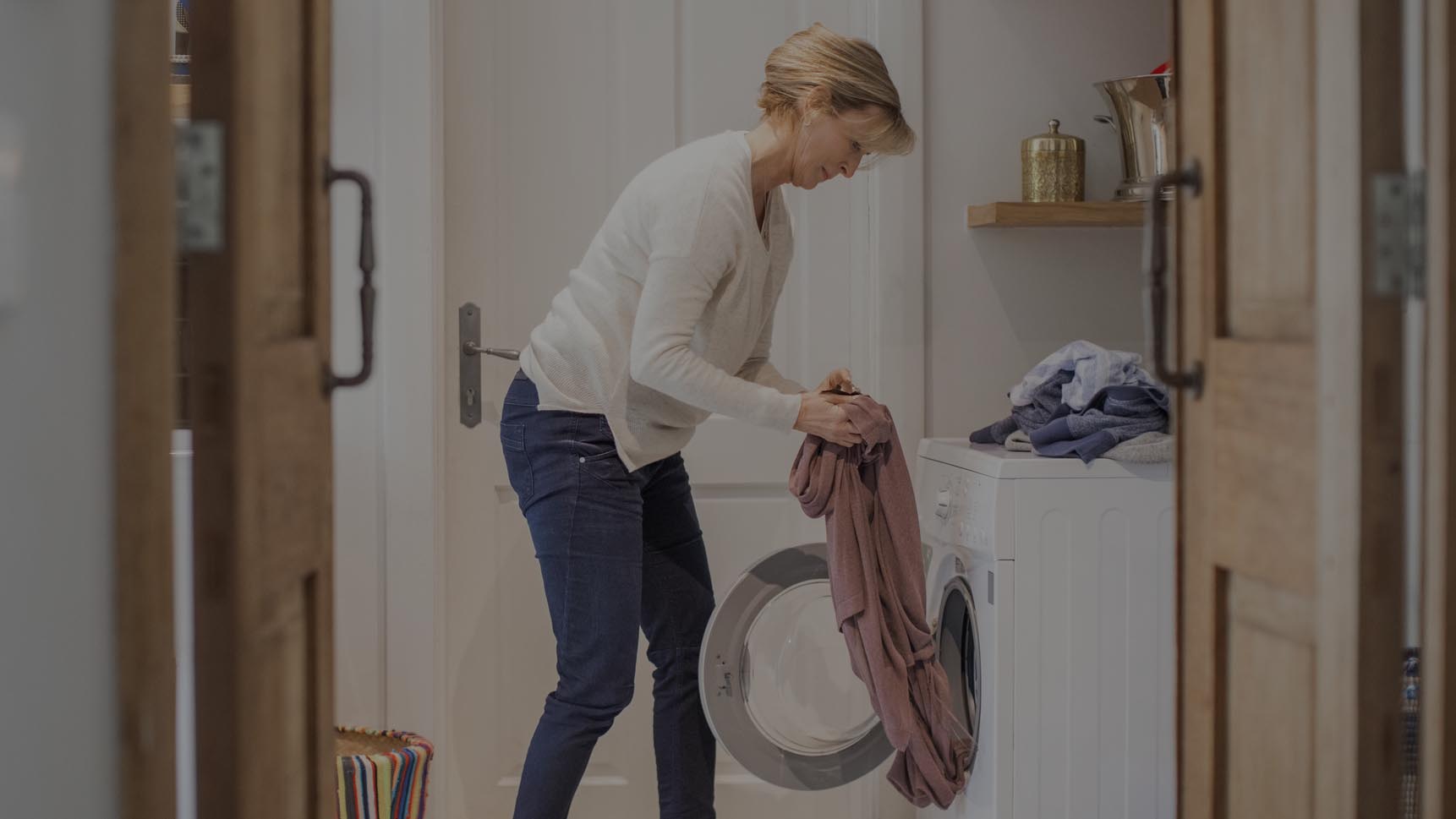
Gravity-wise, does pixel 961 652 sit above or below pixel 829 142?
below

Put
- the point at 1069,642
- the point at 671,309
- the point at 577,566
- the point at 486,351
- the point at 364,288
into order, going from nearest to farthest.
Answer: the point at 364,288 < the point at 671,309 < the point at 577,566 < the point at 1069,642 < the point at 486,351

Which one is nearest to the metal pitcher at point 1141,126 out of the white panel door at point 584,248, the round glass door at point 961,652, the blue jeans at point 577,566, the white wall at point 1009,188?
the white wall at point 1009,188

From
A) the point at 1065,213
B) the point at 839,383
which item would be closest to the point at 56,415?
the point at 839,383

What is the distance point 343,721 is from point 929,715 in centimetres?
113

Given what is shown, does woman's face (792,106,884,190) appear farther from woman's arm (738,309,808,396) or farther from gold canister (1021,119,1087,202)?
gold canister (1021,119,1087,202)

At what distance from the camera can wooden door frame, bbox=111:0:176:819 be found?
82 centimetres

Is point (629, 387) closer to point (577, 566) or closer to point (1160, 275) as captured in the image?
point (577, 566)

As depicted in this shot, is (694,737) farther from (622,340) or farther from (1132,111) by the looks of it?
(1132,111)

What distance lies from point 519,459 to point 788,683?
679mm

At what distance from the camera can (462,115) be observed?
97.3 inches

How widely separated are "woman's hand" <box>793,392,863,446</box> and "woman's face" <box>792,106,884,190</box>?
34cm

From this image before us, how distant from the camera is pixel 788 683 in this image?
2262 millimetres

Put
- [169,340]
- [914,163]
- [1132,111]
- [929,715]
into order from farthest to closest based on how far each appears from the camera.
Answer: [914,163], [1132,111], [929,715], [169,340]

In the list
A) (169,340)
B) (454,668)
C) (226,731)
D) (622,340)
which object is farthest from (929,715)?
(169,340)
